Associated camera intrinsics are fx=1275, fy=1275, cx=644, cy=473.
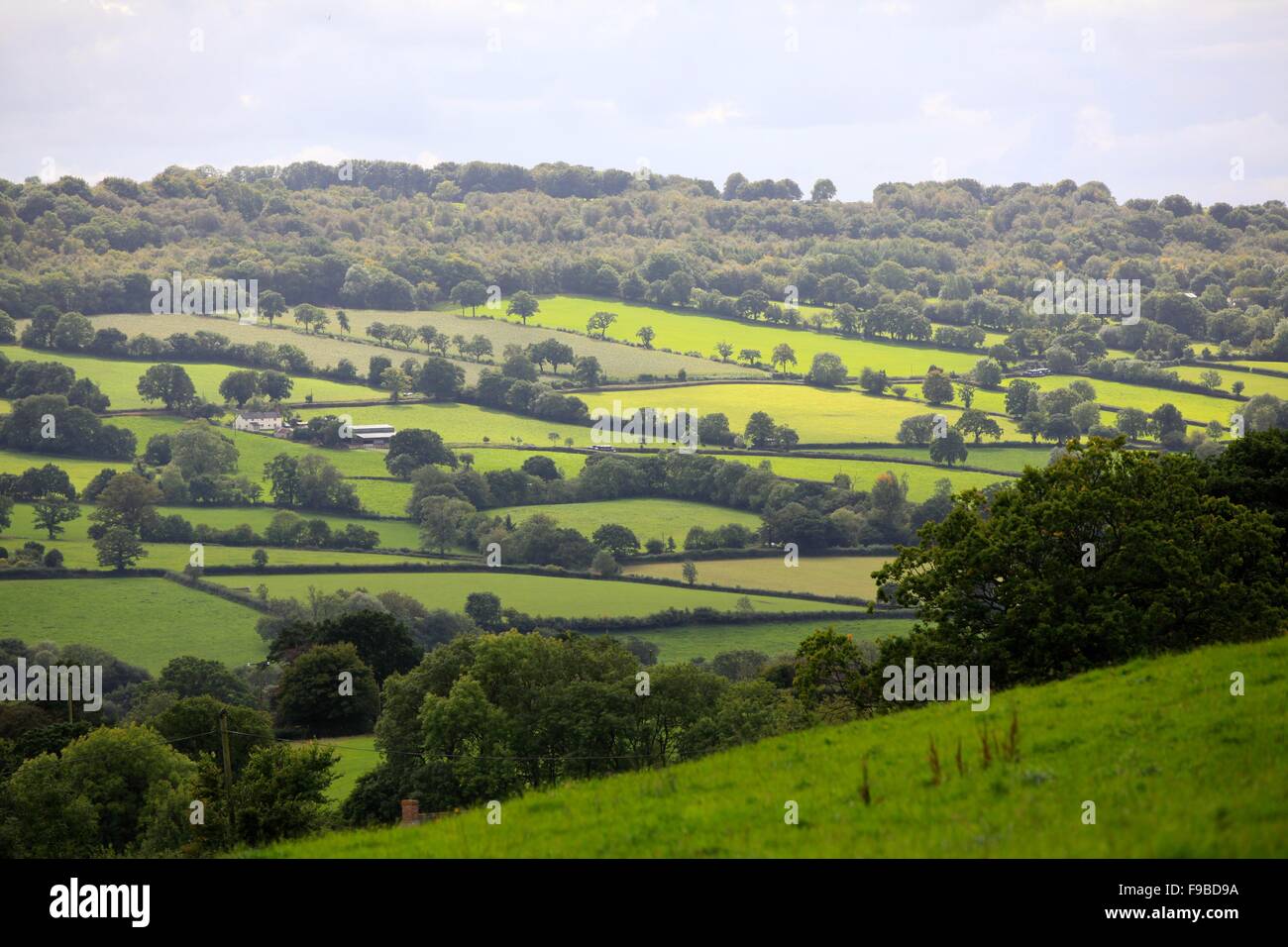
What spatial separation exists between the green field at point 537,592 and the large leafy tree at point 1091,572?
61.3 metres

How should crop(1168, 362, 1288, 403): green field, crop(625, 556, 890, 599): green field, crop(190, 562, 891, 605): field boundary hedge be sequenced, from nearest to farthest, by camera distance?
crop(190, 562, 891, 605): field boundary hedge, crop(625, 556, 890, 599): green field, crop(1168, 362, 1288, 403): green field

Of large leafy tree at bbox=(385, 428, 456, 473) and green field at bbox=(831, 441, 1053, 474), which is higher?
large leafy tree at bbox=(385, 428, 456, 473)

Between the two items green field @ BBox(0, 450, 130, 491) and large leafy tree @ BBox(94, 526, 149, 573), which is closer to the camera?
large leafy tree @ BBox(94, 526, 149, 573)

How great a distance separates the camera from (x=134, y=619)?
97062 millimetres

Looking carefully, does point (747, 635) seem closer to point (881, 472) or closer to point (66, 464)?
point (881, 472)

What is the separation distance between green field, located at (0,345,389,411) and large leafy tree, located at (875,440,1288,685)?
5425 inches

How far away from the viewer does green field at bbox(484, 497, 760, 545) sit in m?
122

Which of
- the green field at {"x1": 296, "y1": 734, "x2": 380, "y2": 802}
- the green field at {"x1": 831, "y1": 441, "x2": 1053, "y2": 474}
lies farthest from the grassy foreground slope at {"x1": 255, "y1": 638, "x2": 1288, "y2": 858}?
the green field at {"x1": 831, "y1": 441, "x2": 1053, "y2": 474}

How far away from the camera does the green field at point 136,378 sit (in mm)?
162875

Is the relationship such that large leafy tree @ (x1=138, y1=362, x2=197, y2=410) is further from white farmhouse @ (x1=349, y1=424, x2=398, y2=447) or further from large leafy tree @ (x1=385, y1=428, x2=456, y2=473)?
large leafy tree @ (x1=385, y1=428, x2=456, y2=473)

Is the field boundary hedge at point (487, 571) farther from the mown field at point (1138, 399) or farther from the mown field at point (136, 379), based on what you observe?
the mown field at point (1138, 399)

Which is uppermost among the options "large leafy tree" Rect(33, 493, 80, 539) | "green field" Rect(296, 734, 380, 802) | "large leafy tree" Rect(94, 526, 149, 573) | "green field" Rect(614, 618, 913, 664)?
"large leafy tree" Rect(33, 493, 80, 539)

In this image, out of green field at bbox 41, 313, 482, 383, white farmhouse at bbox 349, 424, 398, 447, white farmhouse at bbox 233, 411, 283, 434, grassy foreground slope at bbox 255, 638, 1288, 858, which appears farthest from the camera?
green field at bbox 41, 313, 482, 383

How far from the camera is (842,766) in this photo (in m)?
19.2
